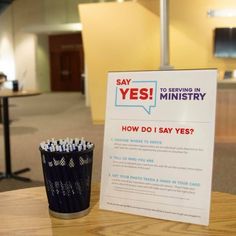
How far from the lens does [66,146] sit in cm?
84

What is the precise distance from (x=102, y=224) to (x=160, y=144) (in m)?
0.23

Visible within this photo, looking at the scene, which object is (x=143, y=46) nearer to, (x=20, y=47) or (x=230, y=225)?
(x=230, y=225)

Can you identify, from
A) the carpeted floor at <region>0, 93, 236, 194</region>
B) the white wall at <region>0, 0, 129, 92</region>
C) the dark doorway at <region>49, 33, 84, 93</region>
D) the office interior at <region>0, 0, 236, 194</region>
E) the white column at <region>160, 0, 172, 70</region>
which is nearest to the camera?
the carpeted floor at <region>0, 93, 236, 194</region>

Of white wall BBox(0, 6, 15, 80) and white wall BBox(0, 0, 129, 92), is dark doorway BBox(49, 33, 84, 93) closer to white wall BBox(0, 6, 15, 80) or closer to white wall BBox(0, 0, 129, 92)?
white wall BBox(0, 0, 129, 92)

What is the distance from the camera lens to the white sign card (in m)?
0.81

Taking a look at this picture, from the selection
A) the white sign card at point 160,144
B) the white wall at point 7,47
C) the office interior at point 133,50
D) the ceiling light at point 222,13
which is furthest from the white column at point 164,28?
the white wall at point 7,47

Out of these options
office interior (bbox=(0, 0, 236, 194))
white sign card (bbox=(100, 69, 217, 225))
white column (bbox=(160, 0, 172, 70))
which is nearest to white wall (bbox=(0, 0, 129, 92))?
office interior (bbox=(0, 0, 236, 194))

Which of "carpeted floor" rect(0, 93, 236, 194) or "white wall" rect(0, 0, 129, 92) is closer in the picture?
"carpeted floor" rect(0, 93, 236, 194)

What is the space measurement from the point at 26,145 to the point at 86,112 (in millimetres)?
3613

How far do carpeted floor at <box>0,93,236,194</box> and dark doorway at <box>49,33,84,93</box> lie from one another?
6.49m

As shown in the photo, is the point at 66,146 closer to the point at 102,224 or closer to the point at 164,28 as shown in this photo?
the point at 102,224

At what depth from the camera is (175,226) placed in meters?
0.81

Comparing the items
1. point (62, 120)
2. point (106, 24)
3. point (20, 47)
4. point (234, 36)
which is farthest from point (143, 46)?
point (20, 47)

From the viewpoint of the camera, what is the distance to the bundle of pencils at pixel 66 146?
2.71 feet
